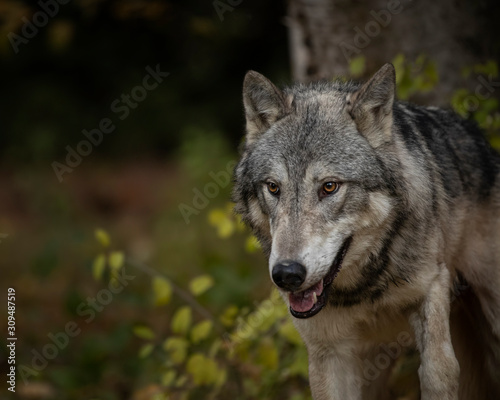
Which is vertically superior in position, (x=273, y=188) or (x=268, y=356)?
(x=273, y=188)

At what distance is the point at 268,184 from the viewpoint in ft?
13.3

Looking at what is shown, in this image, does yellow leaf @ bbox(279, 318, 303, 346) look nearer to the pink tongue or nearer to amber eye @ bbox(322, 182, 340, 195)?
the pink tongue

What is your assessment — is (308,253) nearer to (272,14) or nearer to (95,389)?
(95,389)

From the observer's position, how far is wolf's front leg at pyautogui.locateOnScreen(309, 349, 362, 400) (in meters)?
4.29

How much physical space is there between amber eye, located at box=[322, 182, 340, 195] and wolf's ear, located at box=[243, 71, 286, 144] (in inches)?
22.7

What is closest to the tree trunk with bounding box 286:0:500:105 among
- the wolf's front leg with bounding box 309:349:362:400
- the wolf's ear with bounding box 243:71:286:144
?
the wolf's ear with bounding box 243:71:286:144

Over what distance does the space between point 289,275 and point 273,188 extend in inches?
23.7

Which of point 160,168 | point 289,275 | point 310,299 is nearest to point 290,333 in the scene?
point 310,299

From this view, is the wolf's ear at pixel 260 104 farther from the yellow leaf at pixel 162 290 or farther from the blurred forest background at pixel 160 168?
the yellow leaf at pixel 162 290

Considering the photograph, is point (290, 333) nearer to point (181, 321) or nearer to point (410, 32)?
point (181, 321)

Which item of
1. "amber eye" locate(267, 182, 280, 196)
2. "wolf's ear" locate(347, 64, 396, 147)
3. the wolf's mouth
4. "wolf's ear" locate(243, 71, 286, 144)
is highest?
"wolf's ear" locate(243, 71, 286, 144)

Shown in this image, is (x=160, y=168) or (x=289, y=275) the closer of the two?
(x=289, y=275)

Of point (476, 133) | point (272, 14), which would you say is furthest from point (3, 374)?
point (272, 14)

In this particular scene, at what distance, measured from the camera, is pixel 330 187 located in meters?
3.92
